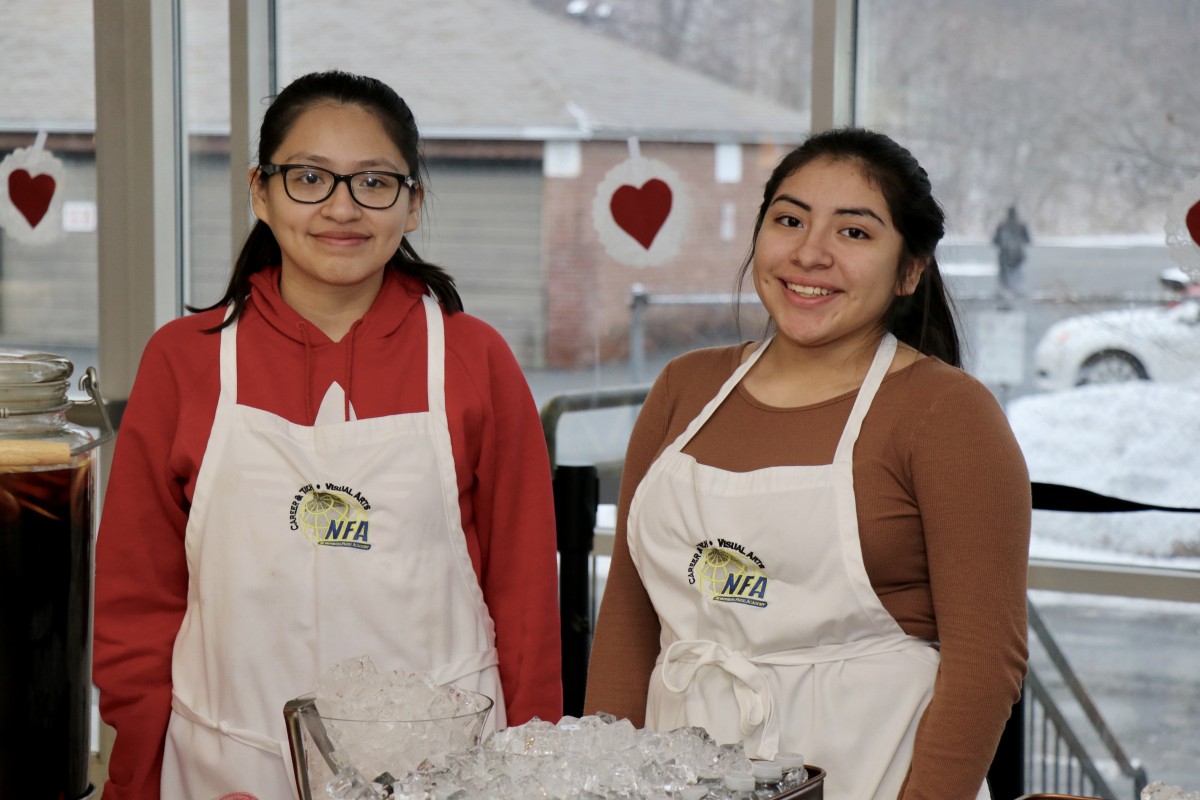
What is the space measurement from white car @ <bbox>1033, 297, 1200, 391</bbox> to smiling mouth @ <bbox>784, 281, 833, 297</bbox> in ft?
3.89

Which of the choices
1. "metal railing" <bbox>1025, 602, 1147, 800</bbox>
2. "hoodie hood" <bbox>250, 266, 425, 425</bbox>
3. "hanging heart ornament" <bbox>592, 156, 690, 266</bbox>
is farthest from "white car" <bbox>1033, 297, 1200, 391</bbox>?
"hoodie hood" <bbox>250, 266, 425, 425</bbox>

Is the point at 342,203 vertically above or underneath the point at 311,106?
underneath

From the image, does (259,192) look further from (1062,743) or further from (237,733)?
(1062,743)

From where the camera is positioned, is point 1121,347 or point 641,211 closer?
point 1121,347

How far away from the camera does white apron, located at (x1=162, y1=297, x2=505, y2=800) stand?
1591 mm

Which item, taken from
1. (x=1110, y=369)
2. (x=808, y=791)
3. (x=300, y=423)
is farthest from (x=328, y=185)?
(x=1110, y=369)

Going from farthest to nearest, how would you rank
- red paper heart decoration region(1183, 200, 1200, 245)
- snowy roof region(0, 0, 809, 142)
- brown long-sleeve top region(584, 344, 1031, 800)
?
snowy roof region(0, 0, 809, 142)
red paper heart decoration region(1183, 200, 1200, 245)
brown long-sleeve top region(584, 344, 1031, 800)

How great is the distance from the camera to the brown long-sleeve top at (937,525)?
133 centimetres

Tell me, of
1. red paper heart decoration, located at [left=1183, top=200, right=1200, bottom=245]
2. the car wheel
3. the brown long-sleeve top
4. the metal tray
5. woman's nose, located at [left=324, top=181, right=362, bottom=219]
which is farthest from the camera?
the car wheel

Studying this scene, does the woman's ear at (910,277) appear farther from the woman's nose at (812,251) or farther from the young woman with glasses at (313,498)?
the young woman with glasses at (313,498)

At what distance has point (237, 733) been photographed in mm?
1593

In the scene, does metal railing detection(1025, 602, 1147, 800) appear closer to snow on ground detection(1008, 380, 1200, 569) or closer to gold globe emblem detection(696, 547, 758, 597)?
snow on ground detection(1008, 380, 1200, 569)

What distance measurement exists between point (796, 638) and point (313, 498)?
24.2 inches

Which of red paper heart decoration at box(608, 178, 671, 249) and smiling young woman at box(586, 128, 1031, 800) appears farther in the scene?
red paper heart decoration at box(608, 178, 671, 249)
